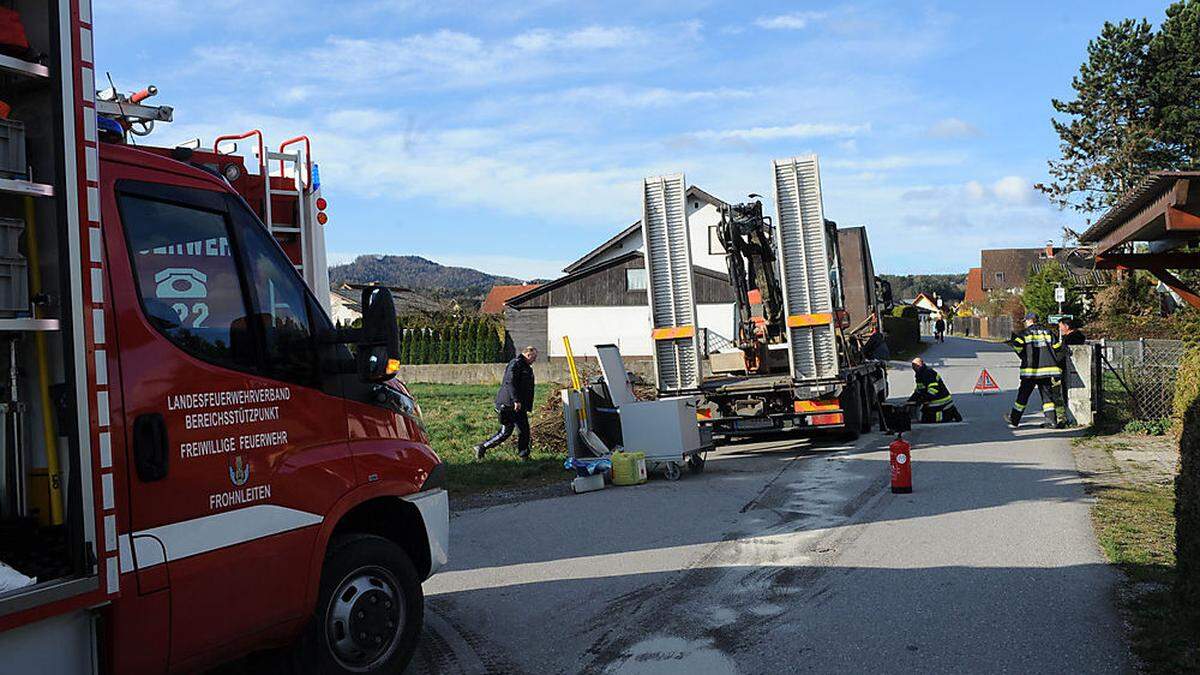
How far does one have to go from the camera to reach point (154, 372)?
162 inches

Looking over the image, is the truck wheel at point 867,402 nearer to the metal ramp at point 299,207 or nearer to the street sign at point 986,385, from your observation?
the street sign at point 986,385

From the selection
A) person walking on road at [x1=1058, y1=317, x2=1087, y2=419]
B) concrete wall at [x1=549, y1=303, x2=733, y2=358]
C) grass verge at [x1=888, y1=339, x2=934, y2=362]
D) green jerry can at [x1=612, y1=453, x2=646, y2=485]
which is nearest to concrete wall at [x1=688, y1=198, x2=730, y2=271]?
concrete wall at [x1=549, y1=303, x2=733, y2=358]

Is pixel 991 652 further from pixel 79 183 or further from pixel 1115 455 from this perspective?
pixel 1115 455

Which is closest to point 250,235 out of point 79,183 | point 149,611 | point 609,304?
point 79,183

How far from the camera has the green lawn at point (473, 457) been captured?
12.9m

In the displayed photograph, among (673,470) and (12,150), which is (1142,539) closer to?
(673,470)

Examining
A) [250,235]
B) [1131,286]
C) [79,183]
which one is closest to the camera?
[79,183]

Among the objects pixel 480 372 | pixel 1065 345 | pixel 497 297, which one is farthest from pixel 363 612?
pixel 497 297

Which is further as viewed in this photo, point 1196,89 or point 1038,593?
point 1196,89

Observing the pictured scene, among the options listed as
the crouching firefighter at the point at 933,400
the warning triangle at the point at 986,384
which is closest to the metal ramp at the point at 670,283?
the crouching firefighter at the point at 933,400

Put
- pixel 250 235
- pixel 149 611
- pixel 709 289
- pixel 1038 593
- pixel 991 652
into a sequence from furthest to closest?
pixel 709 289 → pixel 1038 593 → pixel 991 652 → pixel 250 235 → pixel 149 611

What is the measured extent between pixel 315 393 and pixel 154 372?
98cm

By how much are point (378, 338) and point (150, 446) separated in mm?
1251

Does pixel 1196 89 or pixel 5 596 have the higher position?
pixel 1196 89
